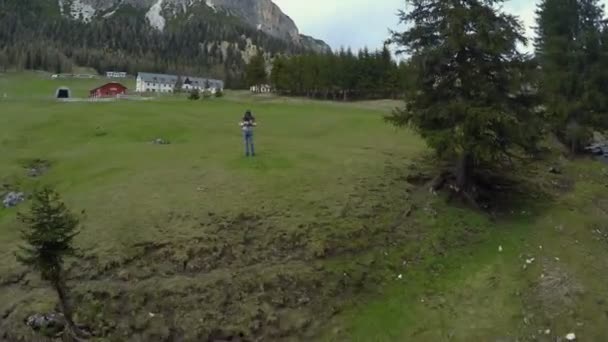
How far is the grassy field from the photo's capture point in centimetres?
1920

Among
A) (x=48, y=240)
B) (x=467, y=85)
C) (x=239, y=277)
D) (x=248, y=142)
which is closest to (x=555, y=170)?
(x=467, y=85)

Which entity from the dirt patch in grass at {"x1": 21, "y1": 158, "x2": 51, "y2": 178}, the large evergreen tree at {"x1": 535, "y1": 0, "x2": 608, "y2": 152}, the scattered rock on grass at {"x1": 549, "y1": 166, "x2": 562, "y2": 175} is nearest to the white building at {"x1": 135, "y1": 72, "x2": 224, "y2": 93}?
the large evergreen tree at {"x1": 535, "y1": 0, "x2": 608, "y2": 152}

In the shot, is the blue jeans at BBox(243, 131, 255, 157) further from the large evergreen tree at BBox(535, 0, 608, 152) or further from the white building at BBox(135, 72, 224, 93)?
the white building at BBox(135, 72, 224, 93)

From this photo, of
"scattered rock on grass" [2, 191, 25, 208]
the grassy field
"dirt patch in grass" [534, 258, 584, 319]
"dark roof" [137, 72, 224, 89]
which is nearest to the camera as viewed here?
the grassy field

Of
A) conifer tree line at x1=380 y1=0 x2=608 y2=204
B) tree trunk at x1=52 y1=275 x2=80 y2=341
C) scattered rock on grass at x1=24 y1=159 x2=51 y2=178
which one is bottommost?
tree trunk at x1=52 y1=275 x2=80 y2=341

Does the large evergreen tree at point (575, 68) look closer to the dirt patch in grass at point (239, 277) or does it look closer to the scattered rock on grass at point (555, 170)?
the scattered rock on grass at point (555, 170)

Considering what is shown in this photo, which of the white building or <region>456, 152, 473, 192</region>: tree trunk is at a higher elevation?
<region>456, 152, 473, 192</region>: tree trunk

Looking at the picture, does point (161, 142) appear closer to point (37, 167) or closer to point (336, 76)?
point (37, 167)

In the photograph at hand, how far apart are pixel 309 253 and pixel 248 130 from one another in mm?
11272

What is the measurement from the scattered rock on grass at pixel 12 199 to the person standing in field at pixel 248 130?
37.5 feet

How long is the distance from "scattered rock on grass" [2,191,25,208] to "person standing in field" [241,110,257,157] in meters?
11.4

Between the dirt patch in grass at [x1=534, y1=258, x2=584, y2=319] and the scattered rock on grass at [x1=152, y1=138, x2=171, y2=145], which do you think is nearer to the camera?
the dirt patch in grass at [x1=534, y1=258, x2=584, y2=319]

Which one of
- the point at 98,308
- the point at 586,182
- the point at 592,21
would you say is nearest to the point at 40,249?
the point at 98,308

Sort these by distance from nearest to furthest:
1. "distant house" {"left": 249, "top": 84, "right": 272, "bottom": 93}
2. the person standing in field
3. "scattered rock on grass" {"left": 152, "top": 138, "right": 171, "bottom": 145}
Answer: the person standing in field, "scattered rock on grass" {"left": 152, "top": 138, "right": 171, "bottom": 145}, "distant house" {"left": 249, "top": 84, "right": 272, "bottom": 93}
